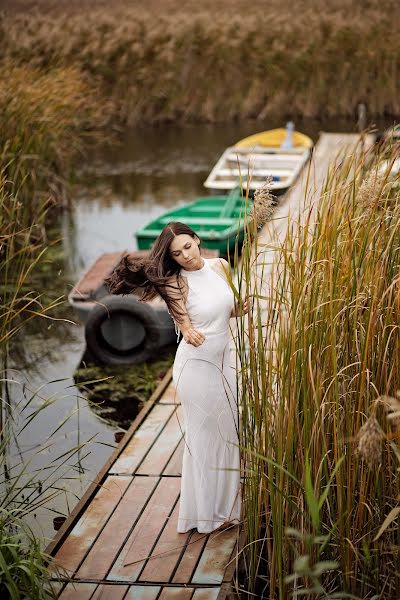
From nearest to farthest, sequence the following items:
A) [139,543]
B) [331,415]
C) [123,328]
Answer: [331,415]
[139,543]
[123,328]

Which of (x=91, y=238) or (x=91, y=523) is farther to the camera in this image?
(x=91, y=238)

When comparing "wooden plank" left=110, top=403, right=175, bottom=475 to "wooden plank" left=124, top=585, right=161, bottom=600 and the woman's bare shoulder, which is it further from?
the woman's bare shoulder

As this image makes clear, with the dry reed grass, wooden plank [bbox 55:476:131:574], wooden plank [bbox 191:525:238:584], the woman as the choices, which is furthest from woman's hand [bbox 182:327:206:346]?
the dry reed grass

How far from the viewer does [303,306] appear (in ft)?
11.3

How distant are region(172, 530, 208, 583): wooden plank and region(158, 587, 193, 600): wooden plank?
0.17 feet

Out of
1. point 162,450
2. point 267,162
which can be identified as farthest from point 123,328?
point 267,162

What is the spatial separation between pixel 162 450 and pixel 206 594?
4.40 feet

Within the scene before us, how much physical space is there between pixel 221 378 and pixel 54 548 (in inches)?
38.0

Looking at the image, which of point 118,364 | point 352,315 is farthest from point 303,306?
point 118,364

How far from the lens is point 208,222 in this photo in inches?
366

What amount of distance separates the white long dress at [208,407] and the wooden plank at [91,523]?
1.28ft

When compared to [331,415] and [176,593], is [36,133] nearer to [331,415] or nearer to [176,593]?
[176,593]

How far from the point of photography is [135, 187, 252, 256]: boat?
8.73m

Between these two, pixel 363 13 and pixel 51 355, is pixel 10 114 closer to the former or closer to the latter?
pixel 51 355
